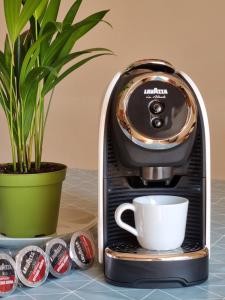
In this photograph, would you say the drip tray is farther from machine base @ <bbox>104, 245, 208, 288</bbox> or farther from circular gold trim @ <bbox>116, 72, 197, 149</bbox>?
circular gold trim @ <bbox>116, 72, 197, 149</bbox>

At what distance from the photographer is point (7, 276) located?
77cm

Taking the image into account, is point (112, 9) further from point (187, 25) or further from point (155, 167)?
point (155, 167)

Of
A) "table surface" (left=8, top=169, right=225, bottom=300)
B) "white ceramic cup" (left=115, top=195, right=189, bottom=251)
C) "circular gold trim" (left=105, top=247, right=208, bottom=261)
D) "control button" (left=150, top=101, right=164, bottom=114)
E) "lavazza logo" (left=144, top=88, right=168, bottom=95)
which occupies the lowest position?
"table surface" (left=8, top=169, right=225, bottom=300)

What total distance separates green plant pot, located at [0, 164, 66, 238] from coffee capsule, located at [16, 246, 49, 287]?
0.58 feet

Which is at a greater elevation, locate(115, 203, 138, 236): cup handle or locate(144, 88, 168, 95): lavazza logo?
locate(144, 88, 168, 95): lavazza logo

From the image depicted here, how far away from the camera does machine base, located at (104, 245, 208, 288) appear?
0.81 m

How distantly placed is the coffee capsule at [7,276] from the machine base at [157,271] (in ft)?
0.52

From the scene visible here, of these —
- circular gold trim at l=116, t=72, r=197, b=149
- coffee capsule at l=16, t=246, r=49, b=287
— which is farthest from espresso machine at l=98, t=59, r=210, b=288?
coffee capsule at l=16, t=246, r=49, b=287

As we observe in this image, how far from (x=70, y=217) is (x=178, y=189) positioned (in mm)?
337

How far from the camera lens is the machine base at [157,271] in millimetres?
811

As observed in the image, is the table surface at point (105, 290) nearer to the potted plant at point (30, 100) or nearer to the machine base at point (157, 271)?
the machine base at point (157, 271)

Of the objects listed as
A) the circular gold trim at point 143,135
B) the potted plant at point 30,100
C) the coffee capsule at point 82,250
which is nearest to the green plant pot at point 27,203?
the potted plant at point 30,100

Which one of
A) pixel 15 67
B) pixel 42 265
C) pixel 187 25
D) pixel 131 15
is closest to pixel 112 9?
pixel 131 15

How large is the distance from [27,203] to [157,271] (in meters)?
0.30
